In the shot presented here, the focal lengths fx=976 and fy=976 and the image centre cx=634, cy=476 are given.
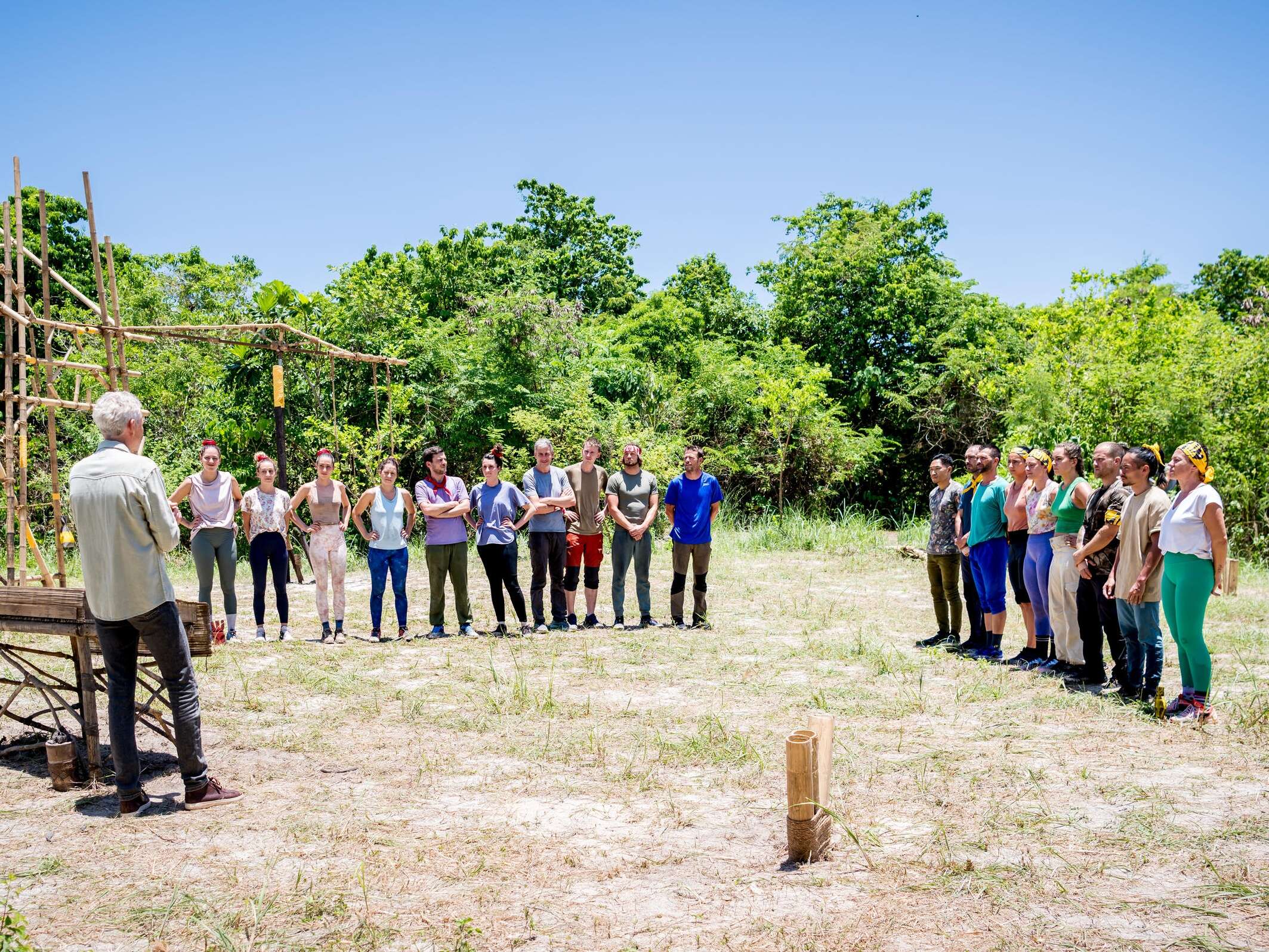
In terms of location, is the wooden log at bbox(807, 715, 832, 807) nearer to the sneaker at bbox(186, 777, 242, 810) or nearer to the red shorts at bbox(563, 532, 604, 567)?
the sneaker at bbox(186, 777, 242, 810)

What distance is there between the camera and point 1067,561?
7.09 m

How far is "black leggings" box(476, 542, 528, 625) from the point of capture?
906 cm

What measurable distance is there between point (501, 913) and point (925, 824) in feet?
6.50

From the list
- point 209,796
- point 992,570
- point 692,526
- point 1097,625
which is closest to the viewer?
point 209,796

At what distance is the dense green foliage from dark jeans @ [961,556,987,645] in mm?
9464

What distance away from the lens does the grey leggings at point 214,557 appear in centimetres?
872

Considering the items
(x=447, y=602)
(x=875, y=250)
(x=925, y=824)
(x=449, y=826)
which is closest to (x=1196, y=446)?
(x=925, y=824)

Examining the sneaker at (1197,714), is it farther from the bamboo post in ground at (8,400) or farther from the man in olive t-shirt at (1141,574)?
the bamboo post in ground at (8,400)

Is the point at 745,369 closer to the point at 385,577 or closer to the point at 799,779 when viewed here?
the point at 385,577

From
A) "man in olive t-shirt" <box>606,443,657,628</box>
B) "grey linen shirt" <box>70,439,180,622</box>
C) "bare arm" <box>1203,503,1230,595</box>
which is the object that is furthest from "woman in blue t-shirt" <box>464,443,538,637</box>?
"bare arm" <box>1203,503,1230,595</box>

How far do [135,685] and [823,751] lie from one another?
3.19 m

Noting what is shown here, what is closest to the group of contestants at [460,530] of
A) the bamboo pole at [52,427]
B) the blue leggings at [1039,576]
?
the bamboo pole at [52,427]

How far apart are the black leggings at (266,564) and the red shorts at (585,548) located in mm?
2606

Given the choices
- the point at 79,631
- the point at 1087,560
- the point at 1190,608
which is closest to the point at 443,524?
the point at 79,631
